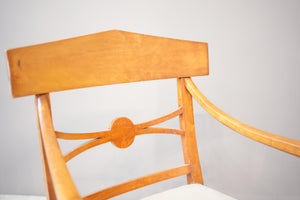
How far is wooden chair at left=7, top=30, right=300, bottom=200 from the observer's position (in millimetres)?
477

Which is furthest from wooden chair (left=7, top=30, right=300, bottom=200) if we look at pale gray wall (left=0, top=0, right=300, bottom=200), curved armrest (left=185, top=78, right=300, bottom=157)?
pale gray wall (left=0, top=0, right=300, bottom=200)

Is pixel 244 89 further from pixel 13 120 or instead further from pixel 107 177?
pixel 13 120

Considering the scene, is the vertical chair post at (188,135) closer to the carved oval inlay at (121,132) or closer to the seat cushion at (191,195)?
the seat cushion at (191,195)

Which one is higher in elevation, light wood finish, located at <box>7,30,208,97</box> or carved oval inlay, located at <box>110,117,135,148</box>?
light wood finish, located at <box>7,30,208,97</box>

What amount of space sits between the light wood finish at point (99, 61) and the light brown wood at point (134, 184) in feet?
0.83

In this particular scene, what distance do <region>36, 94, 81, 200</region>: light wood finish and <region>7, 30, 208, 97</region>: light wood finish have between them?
33 mm

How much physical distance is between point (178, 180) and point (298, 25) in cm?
96

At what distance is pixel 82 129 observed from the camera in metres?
1.43

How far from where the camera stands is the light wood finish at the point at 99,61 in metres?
0.49

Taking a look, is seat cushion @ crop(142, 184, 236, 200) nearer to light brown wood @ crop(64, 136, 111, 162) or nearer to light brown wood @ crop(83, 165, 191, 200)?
light brown wood @ crop(83, 165, 191, 200)

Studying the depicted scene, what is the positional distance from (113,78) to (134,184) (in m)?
0.27

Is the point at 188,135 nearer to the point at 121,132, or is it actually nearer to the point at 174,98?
the point at 121,132

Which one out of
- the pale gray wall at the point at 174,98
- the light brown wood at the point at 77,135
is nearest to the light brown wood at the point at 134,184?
the light brown wood at the point at 77,135

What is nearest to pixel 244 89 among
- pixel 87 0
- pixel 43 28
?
pixel 87 0
